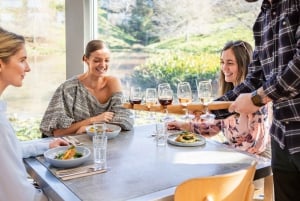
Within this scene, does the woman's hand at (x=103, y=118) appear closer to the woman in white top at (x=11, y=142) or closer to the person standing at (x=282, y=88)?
the woman in white top at (x=11, y=142)

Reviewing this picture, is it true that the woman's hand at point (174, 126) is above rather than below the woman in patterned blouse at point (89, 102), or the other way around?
below

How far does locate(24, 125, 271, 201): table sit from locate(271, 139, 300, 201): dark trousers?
0.05 m

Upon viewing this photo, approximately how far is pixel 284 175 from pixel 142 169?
2.10ft

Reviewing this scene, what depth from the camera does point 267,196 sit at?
1.70 meters

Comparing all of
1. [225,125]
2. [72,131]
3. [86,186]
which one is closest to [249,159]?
[225,125]

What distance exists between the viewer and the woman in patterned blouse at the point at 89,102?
2277 millimetres

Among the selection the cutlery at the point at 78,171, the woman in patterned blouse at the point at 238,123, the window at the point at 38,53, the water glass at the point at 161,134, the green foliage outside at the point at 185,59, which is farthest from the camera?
the window at the point at 38,53

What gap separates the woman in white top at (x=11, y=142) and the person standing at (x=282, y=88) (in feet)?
3.26

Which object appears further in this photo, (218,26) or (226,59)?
(218,26)

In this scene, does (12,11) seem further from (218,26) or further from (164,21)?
(218,26)

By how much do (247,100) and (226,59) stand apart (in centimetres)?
84

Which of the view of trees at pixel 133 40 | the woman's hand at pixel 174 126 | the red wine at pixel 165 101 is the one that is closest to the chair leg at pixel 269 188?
the red wine at pixel 165 101

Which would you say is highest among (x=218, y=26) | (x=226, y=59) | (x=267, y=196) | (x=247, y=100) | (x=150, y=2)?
(x=150, y=2)

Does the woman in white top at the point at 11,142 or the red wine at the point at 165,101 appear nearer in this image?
the woman in white top at the point at 11,142
